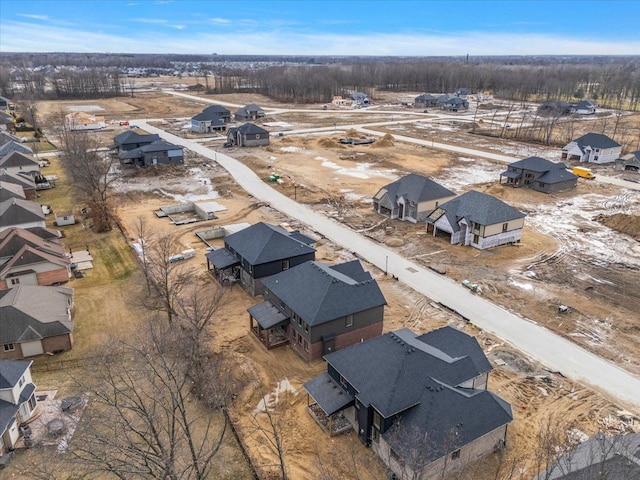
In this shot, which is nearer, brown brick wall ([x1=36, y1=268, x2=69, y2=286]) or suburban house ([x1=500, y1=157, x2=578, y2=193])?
brown brick wall ([x1=36, y1=268, x2=69, y2=286])

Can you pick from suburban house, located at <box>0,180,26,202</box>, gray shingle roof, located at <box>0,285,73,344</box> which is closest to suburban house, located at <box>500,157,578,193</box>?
gray shingle roof, located at <box>0,285,73,344</box>

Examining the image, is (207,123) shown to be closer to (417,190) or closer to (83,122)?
(83,122)

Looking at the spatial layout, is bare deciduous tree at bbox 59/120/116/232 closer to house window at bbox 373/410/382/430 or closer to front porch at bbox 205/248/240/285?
front porch at bbox 205/248/240/285

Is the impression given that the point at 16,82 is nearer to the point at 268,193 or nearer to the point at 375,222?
the point at 268,193

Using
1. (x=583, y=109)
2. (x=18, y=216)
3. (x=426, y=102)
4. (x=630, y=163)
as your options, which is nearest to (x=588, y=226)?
(x=630, y=163)

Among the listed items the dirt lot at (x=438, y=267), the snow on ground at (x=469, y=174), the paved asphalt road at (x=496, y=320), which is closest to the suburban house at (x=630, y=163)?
the dirt lot at (x=438, y=267)

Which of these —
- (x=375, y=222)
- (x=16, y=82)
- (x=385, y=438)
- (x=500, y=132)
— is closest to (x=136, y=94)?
(x=16, y=82)

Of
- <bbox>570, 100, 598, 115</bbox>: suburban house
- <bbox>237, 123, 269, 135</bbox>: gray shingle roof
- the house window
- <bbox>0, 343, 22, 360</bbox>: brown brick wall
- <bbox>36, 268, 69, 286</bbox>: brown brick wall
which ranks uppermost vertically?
<bbox>570, 100, 598, 115</bbox>: suburban house
